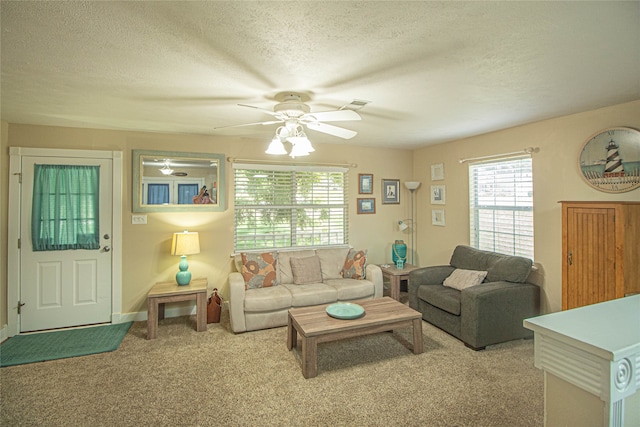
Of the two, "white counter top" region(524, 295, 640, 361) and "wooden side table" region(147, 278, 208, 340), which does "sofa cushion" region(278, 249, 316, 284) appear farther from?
"white counter top" region(524, 295, 640, 361)

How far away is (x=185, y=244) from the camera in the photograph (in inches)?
148

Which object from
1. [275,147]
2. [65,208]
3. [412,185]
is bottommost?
[65,208]

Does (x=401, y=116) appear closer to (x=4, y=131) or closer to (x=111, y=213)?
(x=111, y=213)

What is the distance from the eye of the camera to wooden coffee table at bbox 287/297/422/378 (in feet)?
8.55

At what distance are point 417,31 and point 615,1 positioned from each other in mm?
858

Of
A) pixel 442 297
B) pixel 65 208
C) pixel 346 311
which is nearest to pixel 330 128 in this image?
pixel 346 311

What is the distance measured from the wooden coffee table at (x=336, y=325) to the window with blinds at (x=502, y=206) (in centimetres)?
182

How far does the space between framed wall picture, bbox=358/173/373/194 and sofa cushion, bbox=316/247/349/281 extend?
112 centimetres

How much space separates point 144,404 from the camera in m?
2.28

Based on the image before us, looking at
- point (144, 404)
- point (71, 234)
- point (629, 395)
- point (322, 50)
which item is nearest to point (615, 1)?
point (322, 50)

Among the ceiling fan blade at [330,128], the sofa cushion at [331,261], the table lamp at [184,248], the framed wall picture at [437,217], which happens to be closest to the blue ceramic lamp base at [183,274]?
the table lamp at [184,248]

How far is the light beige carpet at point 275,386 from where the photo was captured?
2.12 metres

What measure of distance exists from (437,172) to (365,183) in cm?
115

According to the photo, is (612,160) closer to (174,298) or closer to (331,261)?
(331,261)
